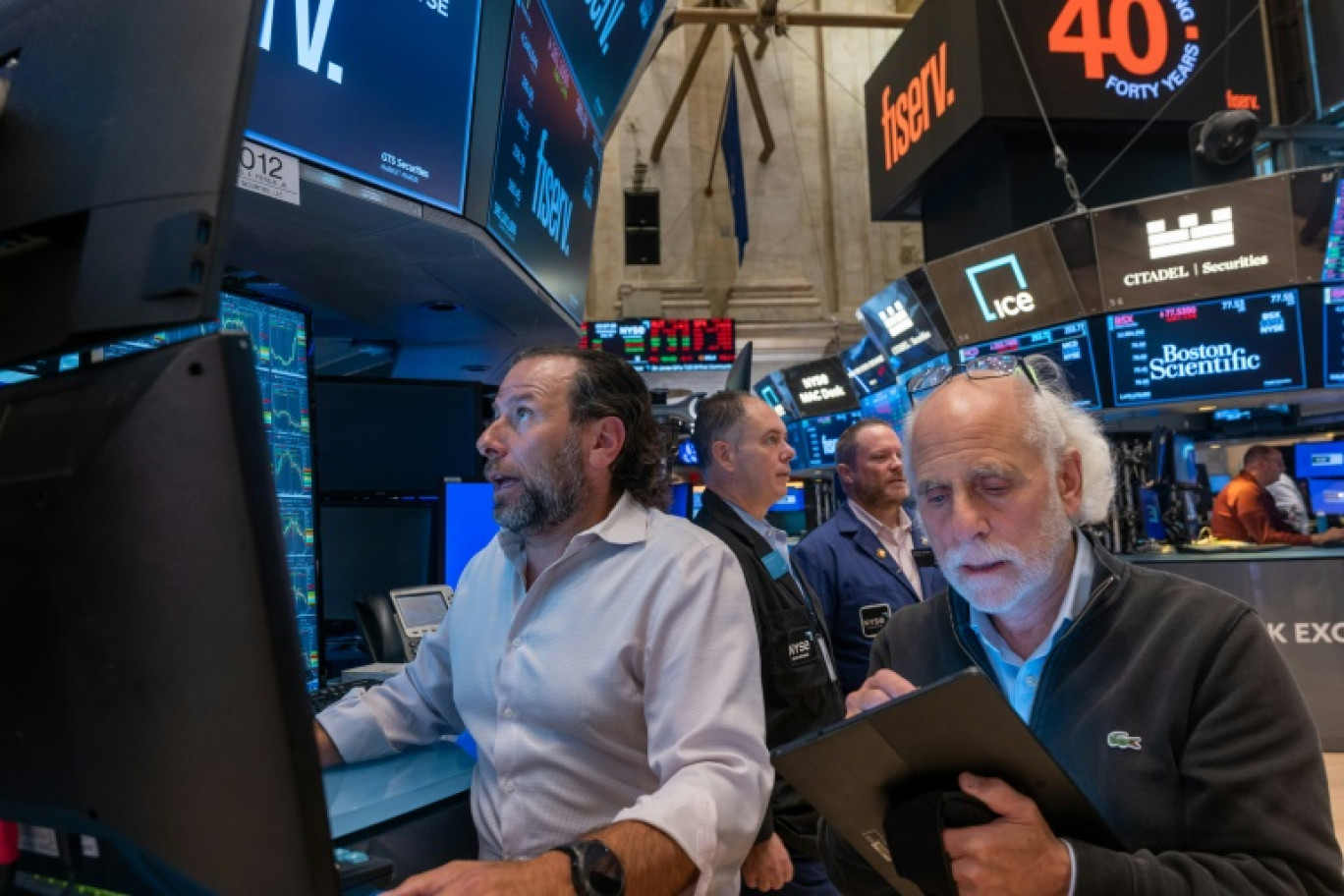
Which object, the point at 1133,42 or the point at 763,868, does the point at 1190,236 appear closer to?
the point at 1133,42

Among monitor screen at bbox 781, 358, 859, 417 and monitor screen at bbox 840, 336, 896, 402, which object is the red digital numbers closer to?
monitor screen at bbox 840, 336, 896, 402

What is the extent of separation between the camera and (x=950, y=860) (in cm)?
113

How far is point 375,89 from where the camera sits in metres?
2.65

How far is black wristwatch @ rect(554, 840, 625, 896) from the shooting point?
3.63ft

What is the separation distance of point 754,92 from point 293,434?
10991 mm

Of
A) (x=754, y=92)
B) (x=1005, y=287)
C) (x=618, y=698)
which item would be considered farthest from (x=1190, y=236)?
(x=754, y=92)

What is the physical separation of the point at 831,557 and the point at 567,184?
6.63 ft

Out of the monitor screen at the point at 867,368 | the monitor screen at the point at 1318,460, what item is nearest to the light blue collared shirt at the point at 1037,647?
the monitor screen at the point at 867,368

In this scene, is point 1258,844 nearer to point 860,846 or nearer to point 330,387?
point 860,846

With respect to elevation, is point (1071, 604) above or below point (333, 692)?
above

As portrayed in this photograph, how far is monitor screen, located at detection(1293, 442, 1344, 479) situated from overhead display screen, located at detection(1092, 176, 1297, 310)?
317 centimetres

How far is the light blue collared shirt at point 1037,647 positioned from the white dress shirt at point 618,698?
0.38 m

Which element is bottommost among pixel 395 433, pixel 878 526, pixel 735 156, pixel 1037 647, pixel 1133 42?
pixel 1037 647

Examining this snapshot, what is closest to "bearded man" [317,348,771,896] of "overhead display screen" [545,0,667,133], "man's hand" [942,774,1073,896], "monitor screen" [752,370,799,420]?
"man's hand" [942,774,1073,896]
